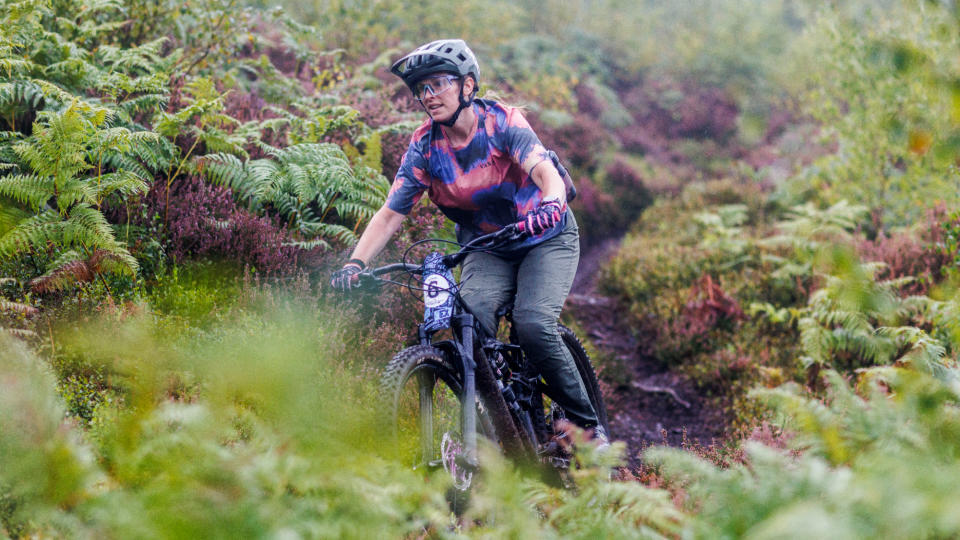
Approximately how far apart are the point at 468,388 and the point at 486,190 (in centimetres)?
123

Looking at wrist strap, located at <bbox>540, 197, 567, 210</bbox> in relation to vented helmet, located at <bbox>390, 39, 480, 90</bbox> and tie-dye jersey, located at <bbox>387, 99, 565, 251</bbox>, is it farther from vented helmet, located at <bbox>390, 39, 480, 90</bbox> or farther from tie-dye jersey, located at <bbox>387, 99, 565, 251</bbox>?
vented helmet, located at <bbox>390, 39, 480, 90</bbox>

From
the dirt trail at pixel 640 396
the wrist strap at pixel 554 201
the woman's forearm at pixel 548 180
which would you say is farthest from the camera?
the dirt trail at pixel 640 396

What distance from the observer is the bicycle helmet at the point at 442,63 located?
3.70 m

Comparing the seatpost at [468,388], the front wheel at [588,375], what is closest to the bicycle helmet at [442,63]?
the seatpost at [468,388]

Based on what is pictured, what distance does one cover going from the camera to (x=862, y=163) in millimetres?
9594

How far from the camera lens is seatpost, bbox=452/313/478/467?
11.0 ft

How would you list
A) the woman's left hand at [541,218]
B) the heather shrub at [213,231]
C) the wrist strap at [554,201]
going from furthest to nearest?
1. the heather shrub at [213,231]
2. the wrist strap at [554,201]
3. the woman's left hand at [541,218]

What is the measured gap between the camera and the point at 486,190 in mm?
4043

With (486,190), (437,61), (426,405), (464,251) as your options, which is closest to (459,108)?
(437,61)

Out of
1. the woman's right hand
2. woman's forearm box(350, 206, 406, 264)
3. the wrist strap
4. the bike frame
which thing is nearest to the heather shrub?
woman's forearm box(350, 206, 406, 264)

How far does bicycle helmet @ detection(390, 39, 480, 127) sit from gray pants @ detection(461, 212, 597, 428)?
3.07ft

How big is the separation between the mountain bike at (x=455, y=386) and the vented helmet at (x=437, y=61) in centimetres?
95

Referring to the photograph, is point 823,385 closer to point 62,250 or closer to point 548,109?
point 62,250

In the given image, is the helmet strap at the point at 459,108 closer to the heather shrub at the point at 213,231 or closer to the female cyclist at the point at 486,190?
the female cyclist at the point at 486,190
